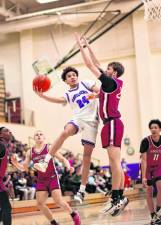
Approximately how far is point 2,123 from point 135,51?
7899mm

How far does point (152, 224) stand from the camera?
6.73m

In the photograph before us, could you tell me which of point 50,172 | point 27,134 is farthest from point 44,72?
point 27,134

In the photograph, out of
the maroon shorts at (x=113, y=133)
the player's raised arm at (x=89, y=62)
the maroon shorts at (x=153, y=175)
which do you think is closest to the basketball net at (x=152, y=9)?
the maroon shorts at (x=153, y=175)

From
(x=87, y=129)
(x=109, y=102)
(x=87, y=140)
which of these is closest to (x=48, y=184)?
(x=87, y=140)

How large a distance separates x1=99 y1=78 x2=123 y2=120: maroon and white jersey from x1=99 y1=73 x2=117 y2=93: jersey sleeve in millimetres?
43

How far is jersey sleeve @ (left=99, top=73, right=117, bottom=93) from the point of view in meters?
5.56

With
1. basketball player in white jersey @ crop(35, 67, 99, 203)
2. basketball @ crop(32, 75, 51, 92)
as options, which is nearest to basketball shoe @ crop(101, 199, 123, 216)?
basketball player in white jersey @ crop(35, 67, 99, 203)

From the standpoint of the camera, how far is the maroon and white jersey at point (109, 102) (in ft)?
18.8

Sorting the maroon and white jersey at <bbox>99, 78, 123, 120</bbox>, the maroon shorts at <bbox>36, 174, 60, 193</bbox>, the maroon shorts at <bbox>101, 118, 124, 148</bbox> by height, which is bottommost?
the maroon shorts at <bbox>36, 174, 60, 193</bbox>

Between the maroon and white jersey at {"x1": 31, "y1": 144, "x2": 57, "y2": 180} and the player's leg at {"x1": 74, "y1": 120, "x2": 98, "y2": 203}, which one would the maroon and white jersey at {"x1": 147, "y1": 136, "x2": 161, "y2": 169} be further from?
the maroon and white jersey at {"x1": 31, "y1": 144, "x2": 57, "y2": 180}

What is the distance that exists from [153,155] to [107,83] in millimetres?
1983

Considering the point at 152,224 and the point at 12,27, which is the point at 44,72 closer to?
the point at 152,224

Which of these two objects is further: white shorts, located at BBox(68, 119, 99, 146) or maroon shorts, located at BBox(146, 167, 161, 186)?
maroon shorts, located at BBox(146, 167, 161, 186)

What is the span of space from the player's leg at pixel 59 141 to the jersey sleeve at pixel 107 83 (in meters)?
0.91
